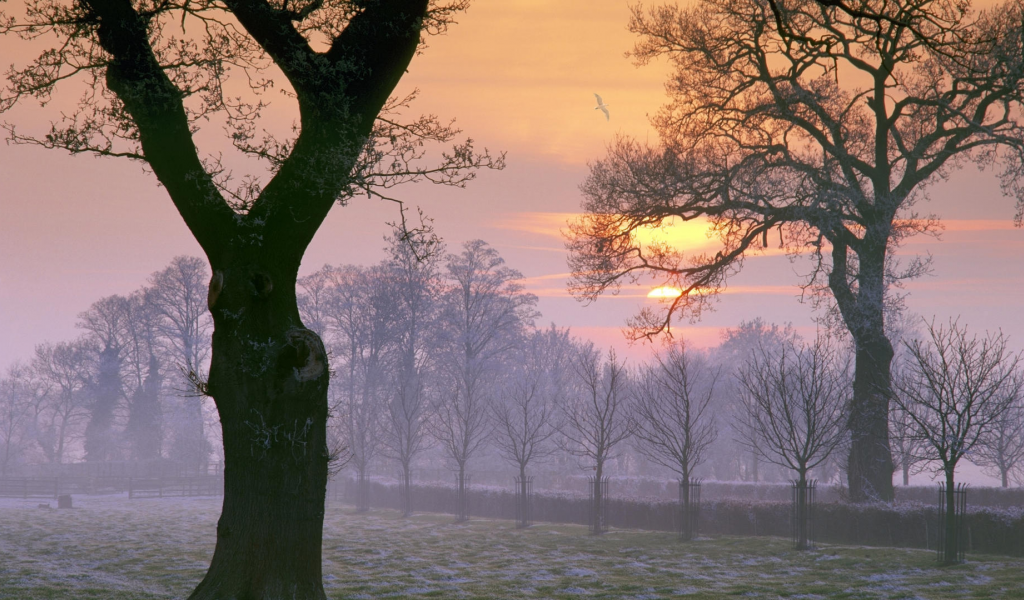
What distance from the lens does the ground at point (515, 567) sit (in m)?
13.3

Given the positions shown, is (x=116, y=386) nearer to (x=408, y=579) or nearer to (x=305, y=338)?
(x=408, y=579)

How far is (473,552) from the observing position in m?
20.0

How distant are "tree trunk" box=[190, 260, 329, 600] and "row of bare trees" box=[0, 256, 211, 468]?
Answer: 43.4 metres

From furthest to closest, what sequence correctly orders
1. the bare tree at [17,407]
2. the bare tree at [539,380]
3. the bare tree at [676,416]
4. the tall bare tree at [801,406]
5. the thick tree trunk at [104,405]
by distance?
the bare tree at [17,407], the thick tree trunk at [104,405], the bare tree at [539,380], the bare tree at [676,416], the tall bare tree at [801,406]

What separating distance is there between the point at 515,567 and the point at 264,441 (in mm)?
9833

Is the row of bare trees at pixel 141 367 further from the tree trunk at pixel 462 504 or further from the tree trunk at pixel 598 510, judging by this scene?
the tree trunk at pixel 598 510

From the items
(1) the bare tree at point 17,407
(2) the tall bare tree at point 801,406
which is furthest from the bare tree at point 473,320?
(1) the bare tree at point 17,407

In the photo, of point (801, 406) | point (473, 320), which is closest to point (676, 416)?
point (473, 320)

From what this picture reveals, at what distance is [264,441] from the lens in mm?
8367

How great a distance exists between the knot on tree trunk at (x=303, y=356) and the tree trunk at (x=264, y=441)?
0.04 ft

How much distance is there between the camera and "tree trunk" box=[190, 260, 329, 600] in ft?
27.4

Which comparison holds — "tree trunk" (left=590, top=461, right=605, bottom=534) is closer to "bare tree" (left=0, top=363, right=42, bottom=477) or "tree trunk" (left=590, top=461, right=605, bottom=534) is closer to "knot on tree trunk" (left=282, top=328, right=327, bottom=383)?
"knot on tree trunk" (left=282, top=328, right=327, bottom=383)

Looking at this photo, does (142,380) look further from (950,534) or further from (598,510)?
(950,534)

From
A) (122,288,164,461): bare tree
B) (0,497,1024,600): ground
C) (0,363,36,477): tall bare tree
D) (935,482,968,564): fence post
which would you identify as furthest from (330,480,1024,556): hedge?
(0,363,36,477): tall bare tree
